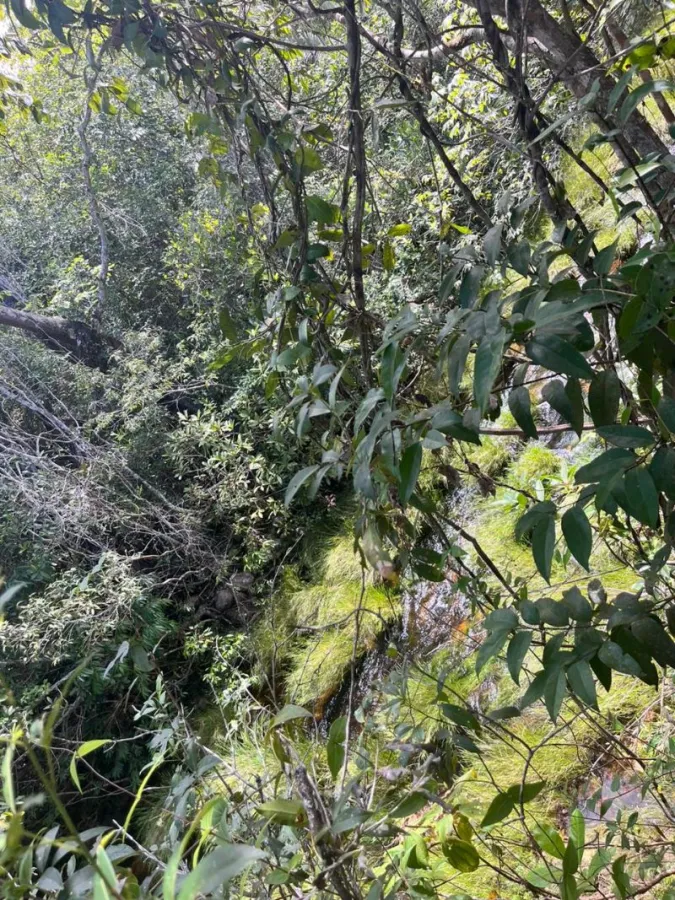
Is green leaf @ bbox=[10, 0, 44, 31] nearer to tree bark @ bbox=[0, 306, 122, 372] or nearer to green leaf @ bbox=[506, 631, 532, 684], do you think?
green leaf @ bbox=[506, 631, 532, 684]

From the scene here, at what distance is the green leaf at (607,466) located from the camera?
0.48 metres

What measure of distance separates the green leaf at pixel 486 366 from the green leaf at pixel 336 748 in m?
0.37

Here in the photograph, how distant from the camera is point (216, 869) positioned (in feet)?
1.03

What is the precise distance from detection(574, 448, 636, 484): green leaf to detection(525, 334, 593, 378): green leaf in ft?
0.24

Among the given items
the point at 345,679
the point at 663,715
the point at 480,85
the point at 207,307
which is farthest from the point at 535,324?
the point at 207,307

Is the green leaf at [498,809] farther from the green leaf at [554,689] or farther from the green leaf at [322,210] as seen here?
the green leaf at [322,210]

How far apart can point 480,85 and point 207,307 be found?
208cm

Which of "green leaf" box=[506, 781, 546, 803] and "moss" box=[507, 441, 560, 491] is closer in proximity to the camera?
"green leaf" box=[506, 781, 546, 803]

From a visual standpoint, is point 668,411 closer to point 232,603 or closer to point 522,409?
point 522,409

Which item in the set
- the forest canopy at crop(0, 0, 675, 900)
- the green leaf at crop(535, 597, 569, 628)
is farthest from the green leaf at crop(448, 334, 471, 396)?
the green leaf at crop(535, 597, 569, 628)

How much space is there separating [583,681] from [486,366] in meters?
0.28

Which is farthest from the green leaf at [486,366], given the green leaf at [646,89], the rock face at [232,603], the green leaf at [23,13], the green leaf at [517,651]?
the rock face at [232,603]

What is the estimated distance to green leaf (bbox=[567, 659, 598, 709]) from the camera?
0.51 m

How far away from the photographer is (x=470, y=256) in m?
0.70
